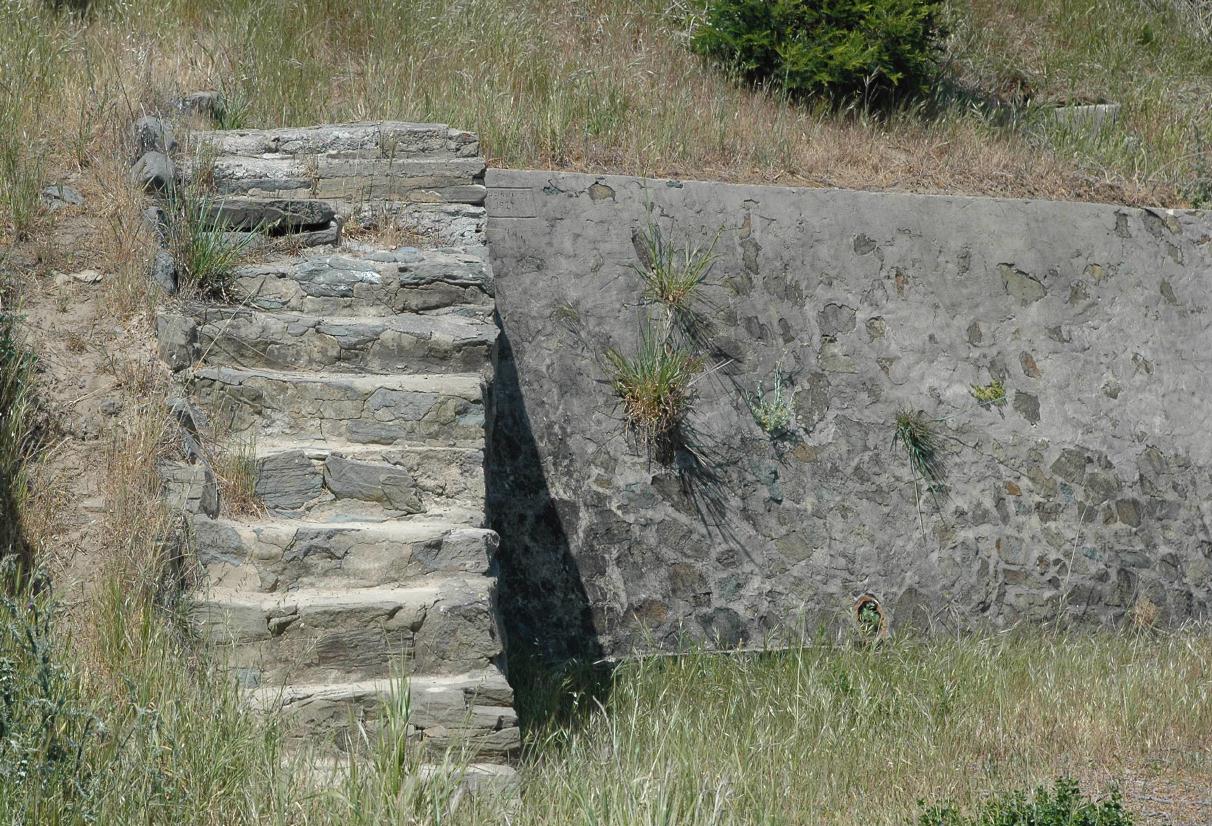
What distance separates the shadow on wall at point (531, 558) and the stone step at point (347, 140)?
3.75ft

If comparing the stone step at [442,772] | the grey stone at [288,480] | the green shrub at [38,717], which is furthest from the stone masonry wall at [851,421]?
the green shrub at [38,717]

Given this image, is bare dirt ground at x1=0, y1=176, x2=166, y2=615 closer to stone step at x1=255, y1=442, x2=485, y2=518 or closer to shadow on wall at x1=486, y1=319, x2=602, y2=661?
stone step at x1=255, y1=442, x2=485, y2=518

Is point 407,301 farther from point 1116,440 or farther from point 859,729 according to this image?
point 1116,440

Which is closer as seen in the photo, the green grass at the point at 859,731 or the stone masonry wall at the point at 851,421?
the green grass at the point at 859,731

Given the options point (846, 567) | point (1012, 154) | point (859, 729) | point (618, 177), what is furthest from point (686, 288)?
point (1012, 154)

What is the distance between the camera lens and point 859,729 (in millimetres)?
4031

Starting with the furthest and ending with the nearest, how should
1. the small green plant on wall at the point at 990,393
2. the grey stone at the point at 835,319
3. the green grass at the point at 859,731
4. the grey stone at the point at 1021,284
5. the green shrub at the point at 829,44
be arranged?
the green shrub at the point at 829,44, the grey stone at the point at 1021,284, the small green plant on wall at the point at 990,393, the grey stone at the point at 835,319, the green grass at the point at 859,731

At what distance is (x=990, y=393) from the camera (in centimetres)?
625

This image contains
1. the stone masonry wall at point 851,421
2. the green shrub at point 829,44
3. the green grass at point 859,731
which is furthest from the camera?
the green shrub at point 829,44

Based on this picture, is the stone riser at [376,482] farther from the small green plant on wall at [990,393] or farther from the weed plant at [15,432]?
the small green plant on wall at [990,393]

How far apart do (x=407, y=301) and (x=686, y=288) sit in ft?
5.50

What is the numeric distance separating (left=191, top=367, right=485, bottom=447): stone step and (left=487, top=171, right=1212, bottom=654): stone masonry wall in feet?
3.79

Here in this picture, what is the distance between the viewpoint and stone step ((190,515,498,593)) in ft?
12.1

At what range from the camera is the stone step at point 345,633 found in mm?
3531
